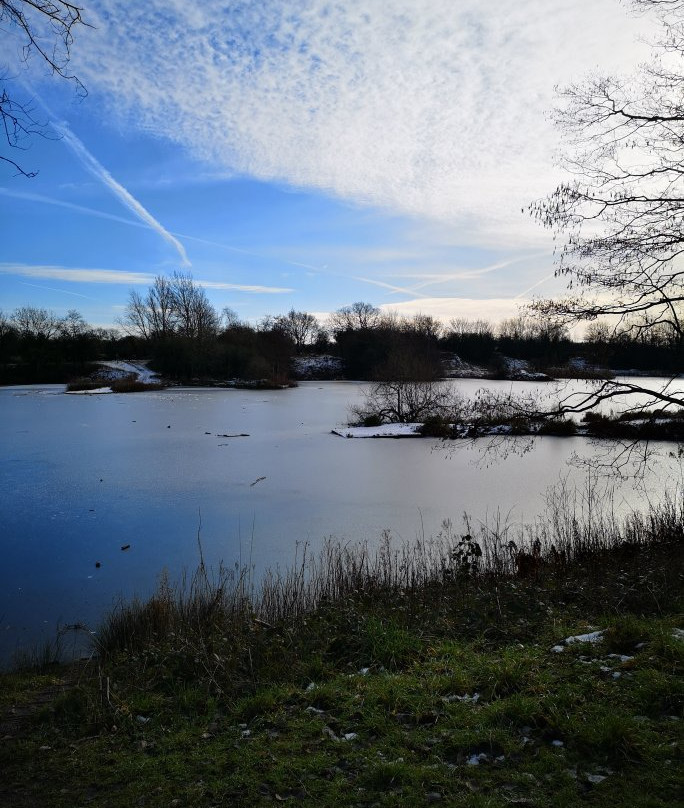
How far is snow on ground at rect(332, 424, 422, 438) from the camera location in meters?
20.5

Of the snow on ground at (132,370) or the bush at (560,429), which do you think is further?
the snow on ground at (132,370)

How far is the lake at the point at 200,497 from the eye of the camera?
6.73 metres

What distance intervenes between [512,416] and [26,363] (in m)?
52.0

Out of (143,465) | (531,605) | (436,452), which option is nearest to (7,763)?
(531,605)

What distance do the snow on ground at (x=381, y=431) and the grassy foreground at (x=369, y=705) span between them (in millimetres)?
15096

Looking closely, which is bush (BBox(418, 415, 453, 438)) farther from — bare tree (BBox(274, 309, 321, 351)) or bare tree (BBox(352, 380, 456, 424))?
bare tree (BBox(274, 309, 321, 351))

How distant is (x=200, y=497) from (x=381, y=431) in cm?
1125

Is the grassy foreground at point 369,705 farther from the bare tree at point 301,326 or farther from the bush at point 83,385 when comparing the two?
the bare tree at point 301,326

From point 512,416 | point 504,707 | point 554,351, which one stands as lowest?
point 504,707

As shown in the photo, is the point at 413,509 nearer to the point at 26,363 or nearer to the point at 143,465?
the point at 143,465

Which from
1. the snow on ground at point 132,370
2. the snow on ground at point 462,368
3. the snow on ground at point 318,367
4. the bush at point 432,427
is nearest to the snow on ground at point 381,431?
the bush at point 432,427

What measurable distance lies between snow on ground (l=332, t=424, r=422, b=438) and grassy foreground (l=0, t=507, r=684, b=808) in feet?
49.5

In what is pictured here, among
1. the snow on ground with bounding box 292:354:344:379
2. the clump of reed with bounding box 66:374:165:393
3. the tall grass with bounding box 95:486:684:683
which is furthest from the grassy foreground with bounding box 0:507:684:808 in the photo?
the snow on ground with bounding box 292:354:344:379

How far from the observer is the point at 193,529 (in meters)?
8.61
